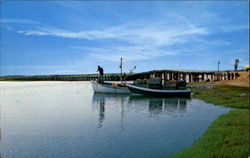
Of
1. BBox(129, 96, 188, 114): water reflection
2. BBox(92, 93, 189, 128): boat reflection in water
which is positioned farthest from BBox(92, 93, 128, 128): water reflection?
BBox(129, 96, 188, 114): water reflection

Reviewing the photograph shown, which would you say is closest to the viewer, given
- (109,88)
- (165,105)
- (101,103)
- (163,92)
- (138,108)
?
(138,108)

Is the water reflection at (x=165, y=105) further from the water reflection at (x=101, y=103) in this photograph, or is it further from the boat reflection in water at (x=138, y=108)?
the water reflection at (x=101, y=103)

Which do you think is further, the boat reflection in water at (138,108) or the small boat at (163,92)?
the small boat at (163,92)

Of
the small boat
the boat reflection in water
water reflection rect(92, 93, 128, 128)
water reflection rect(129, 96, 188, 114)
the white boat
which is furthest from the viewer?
the white boat

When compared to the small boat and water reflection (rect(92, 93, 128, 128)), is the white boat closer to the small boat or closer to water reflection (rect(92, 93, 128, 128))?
the small boat

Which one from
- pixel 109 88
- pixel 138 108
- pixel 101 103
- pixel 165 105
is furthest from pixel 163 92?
pixel 138 108

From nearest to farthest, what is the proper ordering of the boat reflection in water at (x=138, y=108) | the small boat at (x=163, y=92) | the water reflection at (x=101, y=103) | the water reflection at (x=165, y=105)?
the water reflection at (x=101, y=103), the boat reflection in water at (x=138, y=108), the water reflection at (x=165, y=105), the small boat at (x=163, y=92)

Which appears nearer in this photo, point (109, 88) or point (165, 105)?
point (165, 105)

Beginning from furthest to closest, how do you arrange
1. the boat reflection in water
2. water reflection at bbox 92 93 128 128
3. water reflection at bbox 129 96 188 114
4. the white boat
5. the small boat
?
the white boat
the small boat
water reflection at bbox 129 96 188 114
the boat reflection in water
water reflection at bbox 92 93 128 128

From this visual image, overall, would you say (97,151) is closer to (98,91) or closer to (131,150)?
(131,150)

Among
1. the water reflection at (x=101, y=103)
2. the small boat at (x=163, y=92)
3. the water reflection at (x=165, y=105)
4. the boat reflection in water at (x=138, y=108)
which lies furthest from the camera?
the small boat at (x=163, y=92)

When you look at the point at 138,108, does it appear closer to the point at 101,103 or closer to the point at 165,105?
the point at 165,105

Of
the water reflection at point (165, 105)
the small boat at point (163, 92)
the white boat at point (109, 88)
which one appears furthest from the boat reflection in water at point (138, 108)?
the white boat at point (109, 88)

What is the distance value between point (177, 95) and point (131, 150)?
36.9 m
